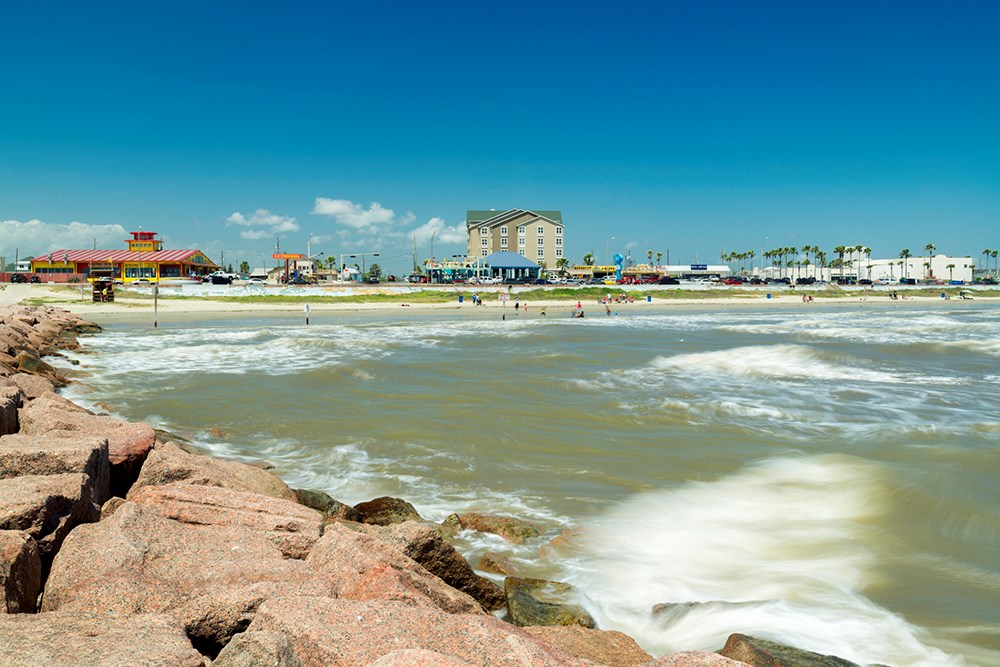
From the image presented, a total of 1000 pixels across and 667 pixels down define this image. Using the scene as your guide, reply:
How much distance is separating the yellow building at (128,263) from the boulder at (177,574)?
301 ft

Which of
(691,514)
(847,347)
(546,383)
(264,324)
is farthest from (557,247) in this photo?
(691,514)

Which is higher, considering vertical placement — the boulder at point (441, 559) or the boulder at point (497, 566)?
the boulder at point (441, 559)

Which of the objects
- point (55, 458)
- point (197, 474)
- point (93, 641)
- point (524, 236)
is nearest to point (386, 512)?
point (197, 474)

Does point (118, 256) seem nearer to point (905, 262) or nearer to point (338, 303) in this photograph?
point (338, 303)

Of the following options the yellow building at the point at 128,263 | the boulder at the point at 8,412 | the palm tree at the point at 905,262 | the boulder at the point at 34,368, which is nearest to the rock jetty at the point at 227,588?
the boulder at the point at 8,412

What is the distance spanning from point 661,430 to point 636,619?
7.54 meters

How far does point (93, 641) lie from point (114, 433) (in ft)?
15.6

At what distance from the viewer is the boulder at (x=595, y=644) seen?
4.58 meters

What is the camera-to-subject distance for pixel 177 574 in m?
4.43

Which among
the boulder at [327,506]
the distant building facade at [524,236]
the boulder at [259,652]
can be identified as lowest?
the boulder at [327,506]

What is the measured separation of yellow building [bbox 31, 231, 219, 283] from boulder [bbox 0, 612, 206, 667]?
3663 inches

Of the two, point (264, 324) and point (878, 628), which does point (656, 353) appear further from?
point (264, 324)

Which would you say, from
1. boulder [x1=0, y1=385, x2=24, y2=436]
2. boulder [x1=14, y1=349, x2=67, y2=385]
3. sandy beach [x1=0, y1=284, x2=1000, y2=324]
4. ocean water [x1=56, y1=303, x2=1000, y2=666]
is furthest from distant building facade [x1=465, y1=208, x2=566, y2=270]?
boulder [x1=0, y1=385, x2=24, y2=436]

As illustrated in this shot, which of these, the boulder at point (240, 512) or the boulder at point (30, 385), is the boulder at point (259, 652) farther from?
the boulder at point (30, 385)
